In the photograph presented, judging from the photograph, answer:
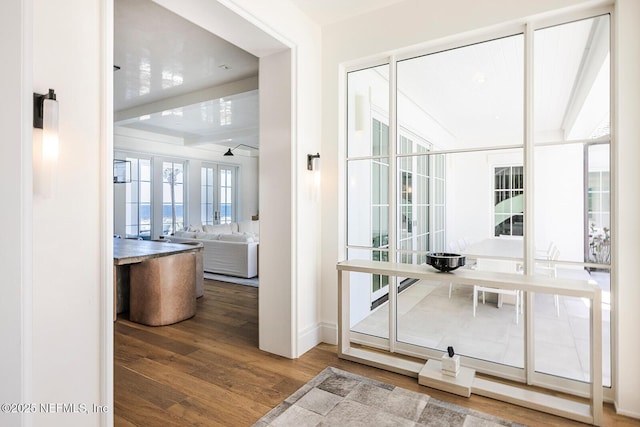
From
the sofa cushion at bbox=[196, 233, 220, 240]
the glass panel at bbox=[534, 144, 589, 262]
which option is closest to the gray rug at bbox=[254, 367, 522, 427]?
the glass panel at bbox=[534, 144, 589, 262]

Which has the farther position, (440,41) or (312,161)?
(312,161)

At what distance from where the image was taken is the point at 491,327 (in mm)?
2748

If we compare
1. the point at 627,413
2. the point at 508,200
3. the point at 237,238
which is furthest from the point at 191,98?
the point at 627,413

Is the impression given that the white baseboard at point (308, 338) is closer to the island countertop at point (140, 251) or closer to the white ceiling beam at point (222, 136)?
the island countertop at point (140, 251)

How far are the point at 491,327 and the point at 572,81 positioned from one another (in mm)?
1974

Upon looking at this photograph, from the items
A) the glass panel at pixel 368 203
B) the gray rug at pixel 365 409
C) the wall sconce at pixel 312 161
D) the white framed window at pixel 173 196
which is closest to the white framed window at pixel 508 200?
the glass panel at pixel 368 203

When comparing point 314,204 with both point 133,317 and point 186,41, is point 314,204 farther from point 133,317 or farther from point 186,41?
point 133,317

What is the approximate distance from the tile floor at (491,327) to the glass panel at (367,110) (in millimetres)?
1364

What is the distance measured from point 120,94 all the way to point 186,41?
2446mm

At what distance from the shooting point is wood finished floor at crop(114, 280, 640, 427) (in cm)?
213

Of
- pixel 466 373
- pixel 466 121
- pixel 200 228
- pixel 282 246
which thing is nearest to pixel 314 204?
pixel 282 246

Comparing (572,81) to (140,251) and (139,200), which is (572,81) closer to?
(140,251)

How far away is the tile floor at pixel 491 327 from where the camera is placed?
243 centimetres

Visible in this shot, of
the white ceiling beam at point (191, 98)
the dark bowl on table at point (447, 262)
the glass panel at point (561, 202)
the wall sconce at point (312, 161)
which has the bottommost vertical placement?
the dark bowl on table at point (447, 262)
